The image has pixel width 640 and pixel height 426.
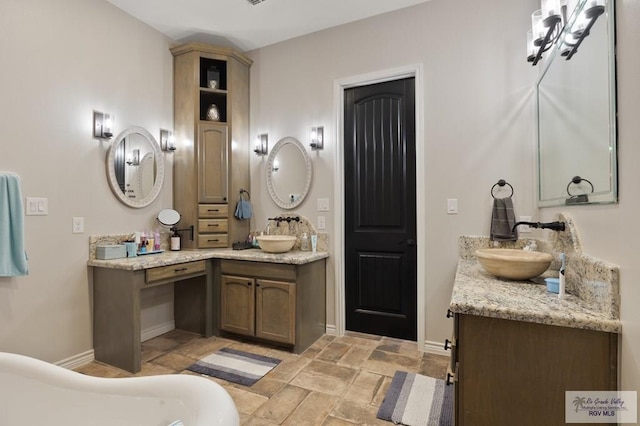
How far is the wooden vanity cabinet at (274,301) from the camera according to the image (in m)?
2.73

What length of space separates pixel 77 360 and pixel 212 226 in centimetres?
154

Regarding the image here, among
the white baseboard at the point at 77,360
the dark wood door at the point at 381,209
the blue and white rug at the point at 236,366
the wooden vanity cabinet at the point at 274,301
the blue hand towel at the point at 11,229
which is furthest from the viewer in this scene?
the dark wood door at the point at 381,209

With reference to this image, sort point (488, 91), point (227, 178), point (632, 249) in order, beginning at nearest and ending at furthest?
point (632, 249) → point (488, 91) → point (227, 178)

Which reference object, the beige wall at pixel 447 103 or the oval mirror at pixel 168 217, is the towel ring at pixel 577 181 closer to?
the beige wall at pixel 447 103

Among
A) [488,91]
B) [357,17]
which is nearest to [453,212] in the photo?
Result: [488,91]

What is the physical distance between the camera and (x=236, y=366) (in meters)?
2.48

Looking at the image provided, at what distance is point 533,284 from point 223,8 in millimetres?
3271

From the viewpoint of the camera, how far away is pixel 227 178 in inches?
133

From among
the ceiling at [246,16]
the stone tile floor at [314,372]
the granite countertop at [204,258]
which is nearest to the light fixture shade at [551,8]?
the ceiling at [246,16]

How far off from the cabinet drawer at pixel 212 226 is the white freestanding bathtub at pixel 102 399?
6.36ft

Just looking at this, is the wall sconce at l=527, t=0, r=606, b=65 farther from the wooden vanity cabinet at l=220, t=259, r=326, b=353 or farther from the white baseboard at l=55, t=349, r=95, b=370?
the white baseboard at l=55, t=349, r=95, b=370

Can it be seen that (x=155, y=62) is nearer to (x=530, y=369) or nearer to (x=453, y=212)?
(x=453, y=212)

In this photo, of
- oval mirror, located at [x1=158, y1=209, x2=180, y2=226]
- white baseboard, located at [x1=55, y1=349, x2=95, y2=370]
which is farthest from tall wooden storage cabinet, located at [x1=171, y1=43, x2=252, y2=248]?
white baseboard, located at [x1=55, y1=349, x2=95, y2=370]

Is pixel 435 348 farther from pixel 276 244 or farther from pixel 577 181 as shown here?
pixel 577 181
